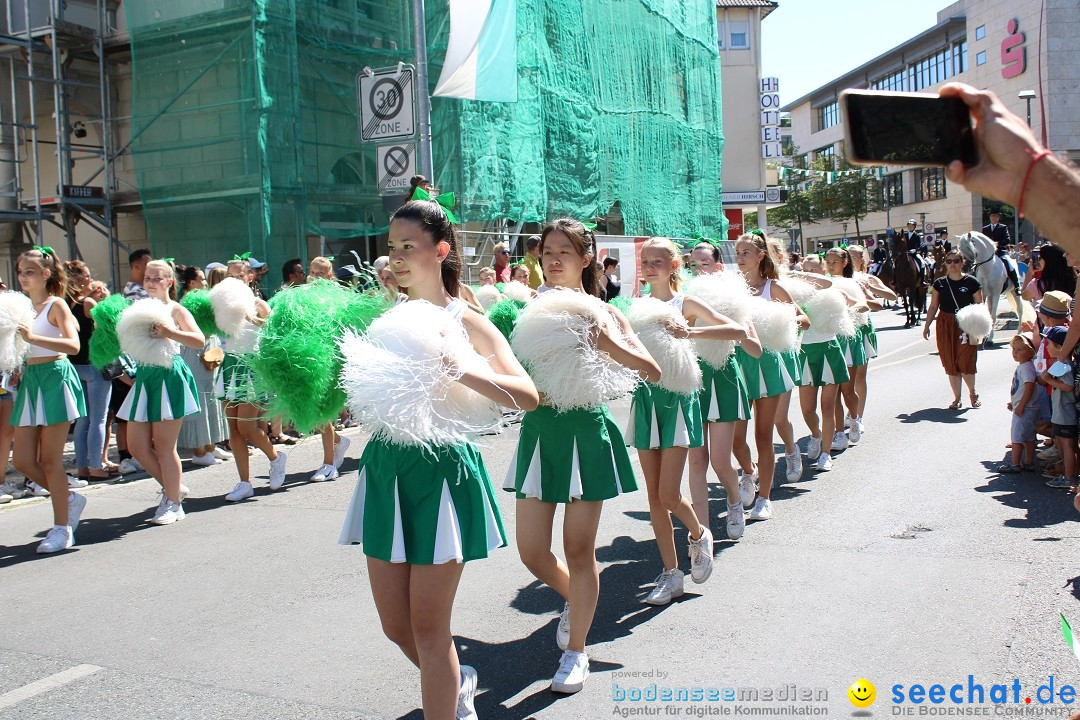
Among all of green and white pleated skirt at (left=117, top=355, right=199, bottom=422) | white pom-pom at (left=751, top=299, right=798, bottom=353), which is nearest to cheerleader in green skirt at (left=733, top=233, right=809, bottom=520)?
white pom-pom at (left=751, top=299, right=798, bottom=353)

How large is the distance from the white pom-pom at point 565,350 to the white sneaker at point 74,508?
4150 mm

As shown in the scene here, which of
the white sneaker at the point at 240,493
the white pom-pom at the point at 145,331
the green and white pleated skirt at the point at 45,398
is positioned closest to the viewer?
the green and white pleated skirt at the point at 45,398

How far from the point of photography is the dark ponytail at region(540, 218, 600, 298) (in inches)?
165

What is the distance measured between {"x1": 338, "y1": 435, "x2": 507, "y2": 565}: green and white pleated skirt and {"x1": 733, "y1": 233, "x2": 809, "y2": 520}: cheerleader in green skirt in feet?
11.5

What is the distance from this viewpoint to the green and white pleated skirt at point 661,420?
462 centimetres

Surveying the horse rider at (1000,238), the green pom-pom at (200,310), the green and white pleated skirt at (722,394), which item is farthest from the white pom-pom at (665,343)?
the horse rider at (1000,238)

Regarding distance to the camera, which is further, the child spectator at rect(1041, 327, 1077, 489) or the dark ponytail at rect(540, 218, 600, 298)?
the child spectator at rect(1041, 327, 1077, 489)

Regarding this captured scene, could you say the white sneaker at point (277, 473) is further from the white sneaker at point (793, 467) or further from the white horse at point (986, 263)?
the white horse at point (986, 263)

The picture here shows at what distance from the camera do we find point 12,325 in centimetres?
626

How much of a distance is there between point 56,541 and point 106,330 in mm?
1853

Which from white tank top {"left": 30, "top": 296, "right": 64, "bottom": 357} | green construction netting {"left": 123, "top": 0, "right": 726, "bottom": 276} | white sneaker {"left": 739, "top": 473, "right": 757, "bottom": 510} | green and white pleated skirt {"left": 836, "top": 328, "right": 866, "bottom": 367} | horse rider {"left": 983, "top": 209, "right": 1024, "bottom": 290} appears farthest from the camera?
horse rider {"left": 983, "top": 209, "right": 1024, "bottom": 290}

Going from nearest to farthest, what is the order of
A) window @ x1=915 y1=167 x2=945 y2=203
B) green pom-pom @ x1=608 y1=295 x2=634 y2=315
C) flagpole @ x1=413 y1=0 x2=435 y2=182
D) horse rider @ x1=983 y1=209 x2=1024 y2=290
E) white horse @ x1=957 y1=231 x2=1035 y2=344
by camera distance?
green pom-pom @ x1=608 y1=295 x2=634 y2=315 → flagpole @ x1=413 y1=0 x2=435 y2=182 → white horse @ x1=957 y1=231 x2=1035 y2=344 → horse rider @ x1=983 y1=209 x2=1024 y2=290 → window @ x1=915 y1=167 x2=945 y2=203

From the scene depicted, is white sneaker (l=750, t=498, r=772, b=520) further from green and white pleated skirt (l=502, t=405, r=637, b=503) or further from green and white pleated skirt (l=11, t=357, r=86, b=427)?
green and white pleated skirt (l=11, t=357, r=86, b=427)

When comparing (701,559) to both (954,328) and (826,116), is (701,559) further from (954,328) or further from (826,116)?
(826,116)
